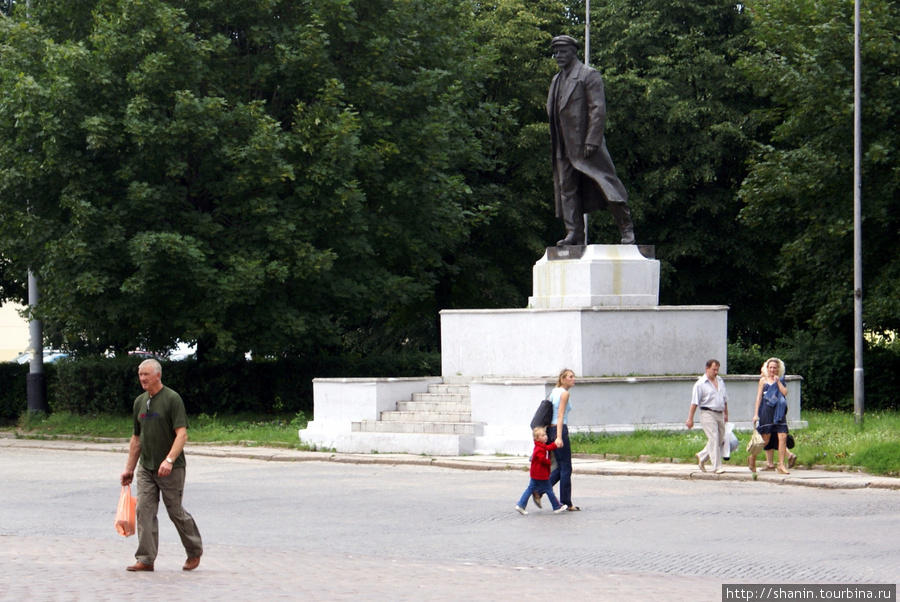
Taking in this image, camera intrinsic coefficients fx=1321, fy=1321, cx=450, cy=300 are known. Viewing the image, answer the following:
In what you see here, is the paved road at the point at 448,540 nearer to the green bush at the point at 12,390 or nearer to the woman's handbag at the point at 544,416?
the woman's handbag at the point at 544,416

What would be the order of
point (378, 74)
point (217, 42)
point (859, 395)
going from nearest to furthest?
1. point (859, 395)
2. point (217, 42)
3. point (378, 74)

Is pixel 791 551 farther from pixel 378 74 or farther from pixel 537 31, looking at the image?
pixel 537 31

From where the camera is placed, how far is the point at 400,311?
1580 inches

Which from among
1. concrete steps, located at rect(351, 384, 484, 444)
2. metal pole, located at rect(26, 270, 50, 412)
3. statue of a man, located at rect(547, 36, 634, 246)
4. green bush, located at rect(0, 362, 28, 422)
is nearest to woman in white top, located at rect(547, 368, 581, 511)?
concrete steps, located at rect(351, 384, 484, 444)

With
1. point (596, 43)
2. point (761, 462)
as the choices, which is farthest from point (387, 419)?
point (596, 43)

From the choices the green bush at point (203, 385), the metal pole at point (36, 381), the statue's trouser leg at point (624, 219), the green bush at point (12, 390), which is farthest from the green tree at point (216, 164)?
the statue's trouser leg at point (624, 219)

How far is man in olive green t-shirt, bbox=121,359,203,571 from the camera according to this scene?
A: 10.7 metres

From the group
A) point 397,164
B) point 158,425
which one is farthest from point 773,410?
point 397,164

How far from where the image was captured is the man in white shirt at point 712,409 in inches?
733

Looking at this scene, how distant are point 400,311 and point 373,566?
2936cm

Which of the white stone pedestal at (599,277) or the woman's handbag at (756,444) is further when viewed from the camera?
the white stone pedestal at (599,277)

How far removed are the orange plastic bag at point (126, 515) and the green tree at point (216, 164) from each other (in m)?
17.0

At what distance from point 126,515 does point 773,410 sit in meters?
10.7

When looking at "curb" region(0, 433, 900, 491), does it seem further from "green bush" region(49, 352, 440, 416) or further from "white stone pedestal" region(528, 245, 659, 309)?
"green bush" region(49, 352, 440, 416)
